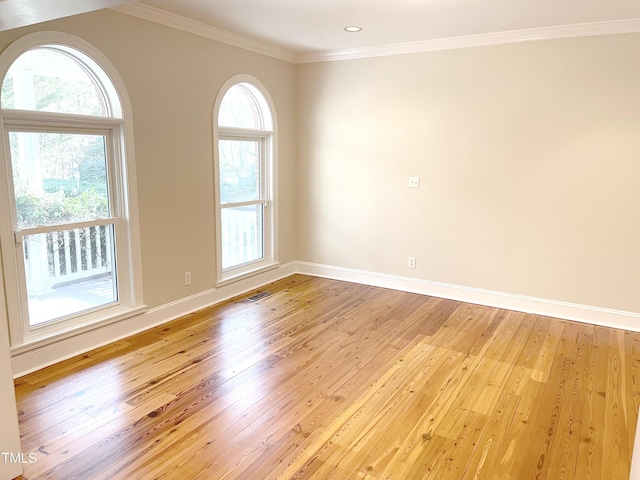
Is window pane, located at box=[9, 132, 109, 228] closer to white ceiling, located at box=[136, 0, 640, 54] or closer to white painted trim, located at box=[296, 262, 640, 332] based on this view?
white ceiling, located at box=[136, 0, 640, 54]

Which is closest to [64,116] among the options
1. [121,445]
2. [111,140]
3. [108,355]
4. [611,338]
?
[111,140]

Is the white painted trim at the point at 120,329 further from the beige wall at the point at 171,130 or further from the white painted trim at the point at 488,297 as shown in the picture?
the white painted trim at the point at 488,297

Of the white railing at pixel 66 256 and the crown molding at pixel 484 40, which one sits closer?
the white railing at pixel 66 256

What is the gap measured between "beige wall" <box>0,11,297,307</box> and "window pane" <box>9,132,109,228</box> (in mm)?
313

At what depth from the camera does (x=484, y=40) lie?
13.7ft

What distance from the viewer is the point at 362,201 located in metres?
5.12

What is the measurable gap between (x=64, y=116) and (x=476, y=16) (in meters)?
3.15

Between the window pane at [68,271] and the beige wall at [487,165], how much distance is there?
102 inches

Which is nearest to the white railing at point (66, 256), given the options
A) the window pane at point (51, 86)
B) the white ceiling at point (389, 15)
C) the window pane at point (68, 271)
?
the window pane at point (68, 271)

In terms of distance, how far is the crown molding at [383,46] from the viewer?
3.59 meters

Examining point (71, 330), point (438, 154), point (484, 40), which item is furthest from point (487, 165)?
point (71, 330)

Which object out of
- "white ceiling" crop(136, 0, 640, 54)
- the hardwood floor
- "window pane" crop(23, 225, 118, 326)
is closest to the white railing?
"window pane" crop(23, 225, 118, 326)

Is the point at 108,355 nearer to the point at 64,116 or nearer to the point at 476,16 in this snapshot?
the point at 64,116

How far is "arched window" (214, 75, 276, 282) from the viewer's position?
14.8 feet
